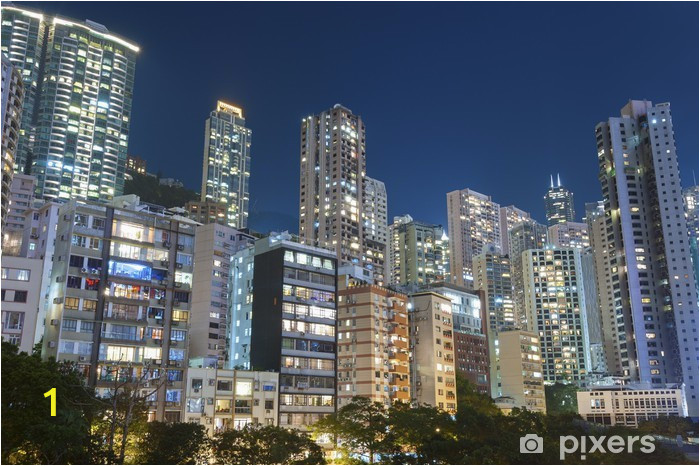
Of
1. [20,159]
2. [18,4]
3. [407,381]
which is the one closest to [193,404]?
[407,381]

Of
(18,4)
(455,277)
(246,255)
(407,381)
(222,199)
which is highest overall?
(18,4)

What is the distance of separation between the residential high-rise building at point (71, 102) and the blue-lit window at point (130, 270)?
87.7 metres

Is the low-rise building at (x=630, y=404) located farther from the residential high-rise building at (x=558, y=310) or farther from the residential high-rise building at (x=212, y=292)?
the residential high-rise building at (x=212, y=292)

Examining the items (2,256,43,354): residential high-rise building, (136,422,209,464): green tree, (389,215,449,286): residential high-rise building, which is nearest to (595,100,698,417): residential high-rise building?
(389,215,449,286): residential high-rise building

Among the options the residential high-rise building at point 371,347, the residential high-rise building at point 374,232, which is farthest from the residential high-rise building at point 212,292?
the residential high-rise building at point 374,232

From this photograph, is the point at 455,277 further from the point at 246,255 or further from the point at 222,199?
the point at 246,255

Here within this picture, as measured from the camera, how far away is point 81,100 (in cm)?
14188

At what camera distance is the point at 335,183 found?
131625 millimetres

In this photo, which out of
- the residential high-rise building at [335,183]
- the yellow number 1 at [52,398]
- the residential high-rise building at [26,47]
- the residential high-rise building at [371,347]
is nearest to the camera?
the yellow number 1 at [52,398]

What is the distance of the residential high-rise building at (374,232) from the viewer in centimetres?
13485

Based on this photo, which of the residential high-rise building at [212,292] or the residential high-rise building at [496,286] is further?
the residential high-rise building at [496,286]

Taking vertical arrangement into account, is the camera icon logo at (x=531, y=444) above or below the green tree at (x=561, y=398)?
below

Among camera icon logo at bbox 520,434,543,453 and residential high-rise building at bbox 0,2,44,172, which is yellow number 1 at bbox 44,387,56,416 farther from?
residential high-rise building at bbox 0,2,44,172

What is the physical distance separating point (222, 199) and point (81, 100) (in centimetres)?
5861
